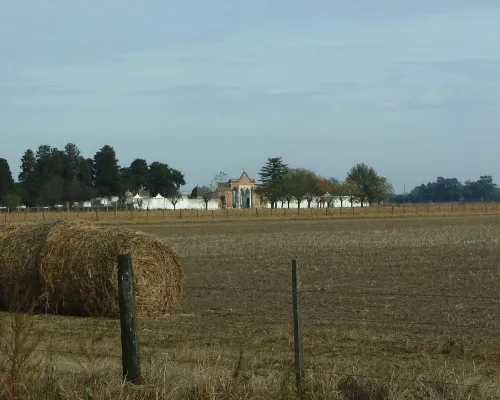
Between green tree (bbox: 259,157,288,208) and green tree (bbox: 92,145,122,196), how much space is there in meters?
25.0

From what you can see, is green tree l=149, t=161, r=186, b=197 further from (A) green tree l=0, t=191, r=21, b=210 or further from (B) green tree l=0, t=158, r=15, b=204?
(A) green tree l=0, t=191, r=21, b=210

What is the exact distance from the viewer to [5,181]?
132 metres

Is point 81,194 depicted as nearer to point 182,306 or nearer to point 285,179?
point 285,179

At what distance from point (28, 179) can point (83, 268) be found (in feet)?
452

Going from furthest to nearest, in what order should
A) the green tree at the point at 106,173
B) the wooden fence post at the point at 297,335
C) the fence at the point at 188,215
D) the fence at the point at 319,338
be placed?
the green tree at the point at 106,173
the fence at the point at 188,215
the fence at the point at 319,338
the wooden fence post at the point at 297,335

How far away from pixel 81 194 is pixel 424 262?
382 feet

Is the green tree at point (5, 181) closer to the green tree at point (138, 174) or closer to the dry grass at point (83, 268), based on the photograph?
the green tree at point (138, 174)

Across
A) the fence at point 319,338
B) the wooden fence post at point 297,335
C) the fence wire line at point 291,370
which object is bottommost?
the fence at point 319,338

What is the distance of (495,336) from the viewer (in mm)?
11688

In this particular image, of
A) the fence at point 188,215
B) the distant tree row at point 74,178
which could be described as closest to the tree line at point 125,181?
the distant tree row at point 74,178

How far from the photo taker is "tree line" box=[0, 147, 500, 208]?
136750 millimetres

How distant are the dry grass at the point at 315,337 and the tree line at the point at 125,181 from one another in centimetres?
10966

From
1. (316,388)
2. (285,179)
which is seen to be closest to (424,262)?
(316,388)

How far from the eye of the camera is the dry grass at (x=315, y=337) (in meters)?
7.47
